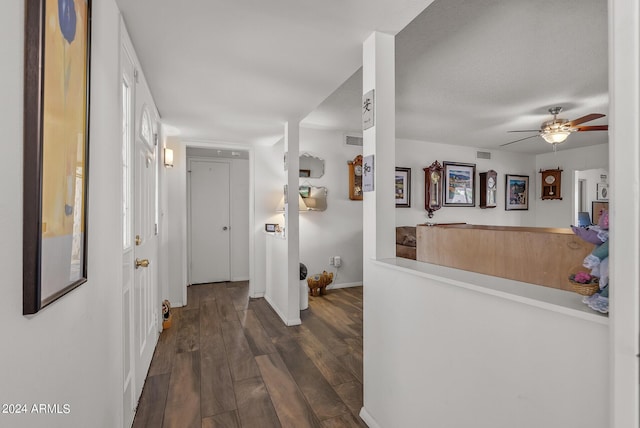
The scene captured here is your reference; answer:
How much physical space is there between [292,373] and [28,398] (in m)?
1.89

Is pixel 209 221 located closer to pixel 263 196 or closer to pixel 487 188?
pixel 263 196

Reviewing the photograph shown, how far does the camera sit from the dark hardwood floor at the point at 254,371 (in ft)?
6.16

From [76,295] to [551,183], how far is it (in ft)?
24.5

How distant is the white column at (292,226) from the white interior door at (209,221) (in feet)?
7.42

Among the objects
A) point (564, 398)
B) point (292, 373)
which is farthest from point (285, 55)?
point (292, 373)

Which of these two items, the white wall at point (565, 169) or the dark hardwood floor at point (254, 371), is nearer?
the dark hardwood floor at point (254, 371)

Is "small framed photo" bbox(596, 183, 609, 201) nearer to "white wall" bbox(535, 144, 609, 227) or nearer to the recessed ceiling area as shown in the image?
"white wall" bbox(535, 144, 609, 227)

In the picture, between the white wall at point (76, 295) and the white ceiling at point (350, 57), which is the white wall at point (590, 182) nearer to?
the white ceiling at point (350, 57)

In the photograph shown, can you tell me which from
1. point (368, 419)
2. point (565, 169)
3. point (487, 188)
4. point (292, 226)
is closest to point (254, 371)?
point (368, 419)

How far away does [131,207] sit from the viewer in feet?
6.32

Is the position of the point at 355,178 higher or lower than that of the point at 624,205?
higher

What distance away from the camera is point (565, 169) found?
19.5ft

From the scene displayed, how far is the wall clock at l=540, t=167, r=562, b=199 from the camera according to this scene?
19.6 feet

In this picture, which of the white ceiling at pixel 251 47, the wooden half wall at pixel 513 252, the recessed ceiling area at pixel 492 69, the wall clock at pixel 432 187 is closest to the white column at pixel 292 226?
the white ceiling at pixel 251 47
